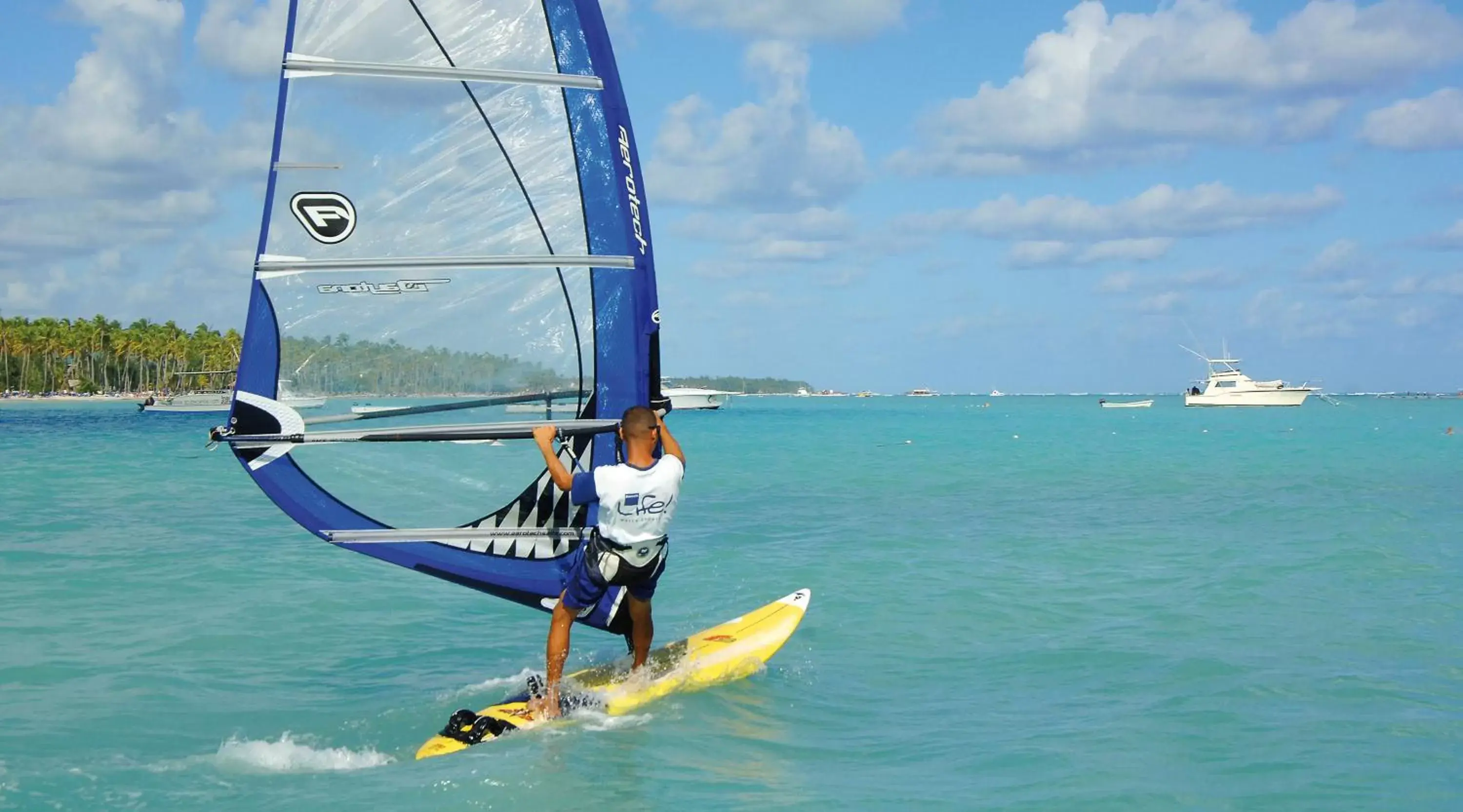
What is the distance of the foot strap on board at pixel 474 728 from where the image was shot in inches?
221

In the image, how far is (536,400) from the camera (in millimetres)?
5766

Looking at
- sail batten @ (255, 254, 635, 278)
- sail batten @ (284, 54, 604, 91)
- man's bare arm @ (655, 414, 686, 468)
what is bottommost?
man's bare arm @ (655, 414, 686, 468)

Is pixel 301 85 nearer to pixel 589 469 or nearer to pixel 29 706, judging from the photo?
pixel 589 469

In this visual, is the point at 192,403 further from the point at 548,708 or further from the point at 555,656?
the point at 555,656

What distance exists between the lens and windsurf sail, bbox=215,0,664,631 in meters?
5.24

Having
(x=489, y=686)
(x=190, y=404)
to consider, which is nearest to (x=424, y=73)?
(x=489, y=686)

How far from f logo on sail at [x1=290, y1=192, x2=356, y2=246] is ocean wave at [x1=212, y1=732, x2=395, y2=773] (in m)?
2.32

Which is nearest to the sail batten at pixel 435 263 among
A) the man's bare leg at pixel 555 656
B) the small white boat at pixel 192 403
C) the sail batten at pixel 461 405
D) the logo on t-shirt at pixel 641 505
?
the sail batten at pixel 461 405

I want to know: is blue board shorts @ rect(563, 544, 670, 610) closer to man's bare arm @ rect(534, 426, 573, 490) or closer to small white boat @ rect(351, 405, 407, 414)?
man's bare arm @ rect(534, 426, 573, 490)

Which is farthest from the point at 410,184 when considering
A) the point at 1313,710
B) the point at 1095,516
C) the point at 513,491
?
the point at 1095,516

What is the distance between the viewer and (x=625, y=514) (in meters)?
5.34

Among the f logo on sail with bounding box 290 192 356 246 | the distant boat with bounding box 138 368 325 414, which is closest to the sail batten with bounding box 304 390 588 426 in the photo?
the f logo on sail with bounding box 290 192 356 246

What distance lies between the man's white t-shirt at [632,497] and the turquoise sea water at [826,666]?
100cm

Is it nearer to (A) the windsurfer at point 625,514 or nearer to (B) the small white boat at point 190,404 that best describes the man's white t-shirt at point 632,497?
(A) the windsurfer at point 625,514
